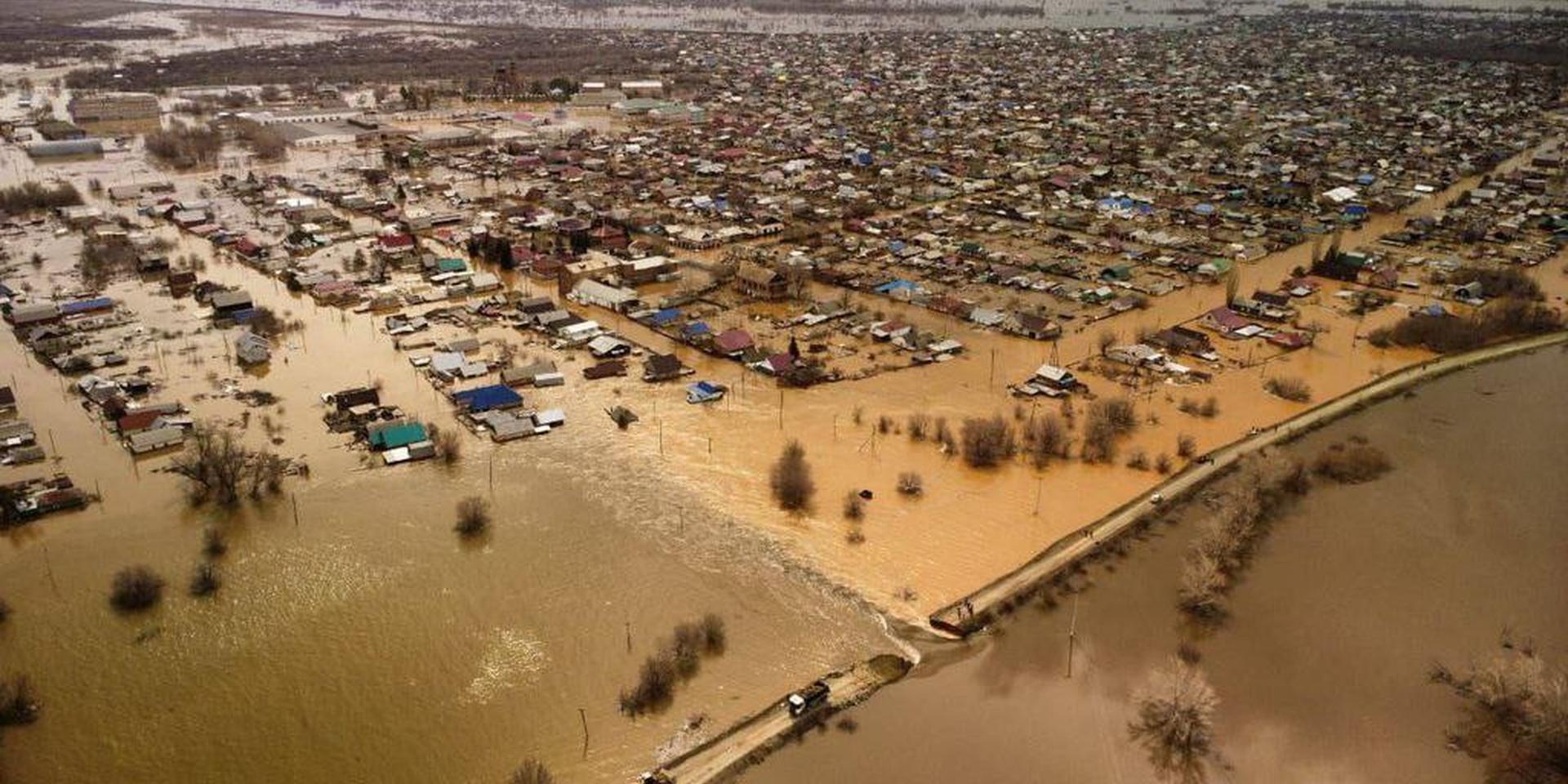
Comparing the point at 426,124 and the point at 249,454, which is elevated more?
the point at 426,124

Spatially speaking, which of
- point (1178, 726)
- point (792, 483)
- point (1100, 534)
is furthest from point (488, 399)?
point (1178, 726)

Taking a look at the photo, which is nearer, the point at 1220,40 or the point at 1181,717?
the point at 1181,717

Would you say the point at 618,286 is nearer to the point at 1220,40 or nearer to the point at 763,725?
the point at 763,725

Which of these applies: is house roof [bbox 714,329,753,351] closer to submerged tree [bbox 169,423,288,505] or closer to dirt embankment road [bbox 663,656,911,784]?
submerged tree [bbox 169,423,288,505]

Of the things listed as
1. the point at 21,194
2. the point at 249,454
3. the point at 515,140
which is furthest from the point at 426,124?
the point at 249,454

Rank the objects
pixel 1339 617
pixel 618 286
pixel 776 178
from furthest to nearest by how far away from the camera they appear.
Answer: pixel 776 178 < pixel 618 286 < pixel 1339 617

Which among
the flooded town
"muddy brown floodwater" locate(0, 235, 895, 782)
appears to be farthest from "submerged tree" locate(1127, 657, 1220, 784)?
"muddy brown floodwater" locate(0, 235, 895, 782)

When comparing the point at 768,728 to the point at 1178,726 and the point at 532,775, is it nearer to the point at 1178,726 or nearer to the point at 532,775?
the point at 532,775
